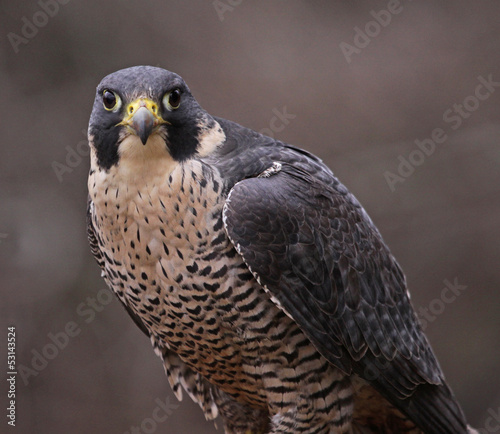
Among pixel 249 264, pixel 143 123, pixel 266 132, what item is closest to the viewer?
pixel 143 123

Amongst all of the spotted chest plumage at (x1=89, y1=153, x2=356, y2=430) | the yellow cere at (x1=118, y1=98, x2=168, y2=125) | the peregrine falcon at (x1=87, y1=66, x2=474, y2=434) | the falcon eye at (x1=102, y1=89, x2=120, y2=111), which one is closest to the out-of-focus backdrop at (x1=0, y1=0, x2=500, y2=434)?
the peregrine falcon at (x1=87, y1=66, x2=474, y2=434)

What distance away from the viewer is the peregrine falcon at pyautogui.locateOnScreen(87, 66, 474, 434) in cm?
273

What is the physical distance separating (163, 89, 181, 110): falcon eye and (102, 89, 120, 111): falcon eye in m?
0.19

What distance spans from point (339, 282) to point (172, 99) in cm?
109

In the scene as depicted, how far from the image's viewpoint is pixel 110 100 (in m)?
2.72

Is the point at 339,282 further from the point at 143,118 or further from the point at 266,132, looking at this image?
the point at 266,132

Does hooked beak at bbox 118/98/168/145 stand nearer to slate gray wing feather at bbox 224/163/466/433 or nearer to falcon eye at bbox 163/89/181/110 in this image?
falcon eye at bbox 163/89/181/110

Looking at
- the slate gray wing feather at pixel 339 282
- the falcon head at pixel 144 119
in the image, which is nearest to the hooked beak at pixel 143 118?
the falcon head at pixel 144 119

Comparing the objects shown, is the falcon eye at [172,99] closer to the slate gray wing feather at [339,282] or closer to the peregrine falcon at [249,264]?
the peregrine falcon at [249,264]

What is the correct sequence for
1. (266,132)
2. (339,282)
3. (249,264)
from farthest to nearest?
(266,132) < (339,282) < (249,264)

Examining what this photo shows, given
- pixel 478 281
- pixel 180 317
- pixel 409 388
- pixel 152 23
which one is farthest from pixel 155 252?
pixel 478 281

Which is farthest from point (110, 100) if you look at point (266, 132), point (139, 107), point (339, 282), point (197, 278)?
point (266, 132)

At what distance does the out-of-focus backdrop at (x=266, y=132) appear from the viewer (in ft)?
18.2

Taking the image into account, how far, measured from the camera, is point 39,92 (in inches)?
220
